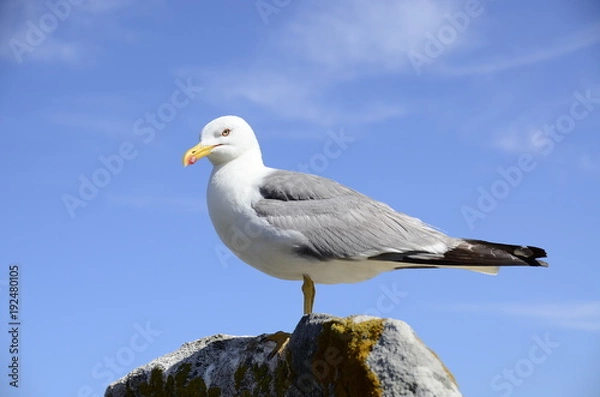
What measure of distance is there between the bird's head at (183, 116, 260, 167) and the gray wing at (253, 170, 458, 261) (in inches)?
24.6

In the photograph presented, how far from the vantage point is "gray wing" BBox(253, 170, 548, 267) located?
823 centimetres

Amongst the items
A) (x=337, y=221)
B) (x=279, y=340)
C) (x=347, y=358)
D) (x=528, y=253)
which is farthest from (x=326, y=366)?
(x=528, y=253)

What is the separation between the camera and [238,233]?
8.28 m

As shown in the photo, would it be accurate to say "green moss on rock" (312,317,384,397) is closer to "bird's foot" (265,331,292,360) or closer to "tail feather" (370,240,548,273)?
"bird's foot" (265,331,292,360)

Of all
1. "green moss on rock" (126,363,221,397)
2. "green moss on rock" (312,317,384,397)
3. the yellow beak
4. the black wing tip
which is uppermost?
the yellow beak

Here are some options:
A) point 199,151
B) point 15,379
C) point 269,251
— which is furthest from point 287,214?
point 15,379

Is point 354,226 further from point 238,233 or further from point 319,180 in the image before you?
point 238,233

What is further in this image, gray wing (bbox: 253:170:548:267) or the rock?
gray wing (bbox: 253:170:548:267)

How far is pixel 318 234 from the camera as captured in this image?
826 cm

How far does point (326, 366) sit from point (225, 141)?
3.86m

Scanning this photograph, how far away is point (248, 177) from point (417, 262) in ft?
7.56

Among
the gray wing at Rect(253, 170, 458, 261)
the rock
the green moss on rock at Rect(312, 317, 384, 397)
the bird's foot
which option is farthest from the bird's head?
the green moss on rock at Rect(312, 317, 384, 397)

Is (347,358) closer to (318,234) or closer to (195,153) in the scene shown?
(318,234)

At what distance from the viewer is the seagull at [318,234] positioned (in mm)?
8102
